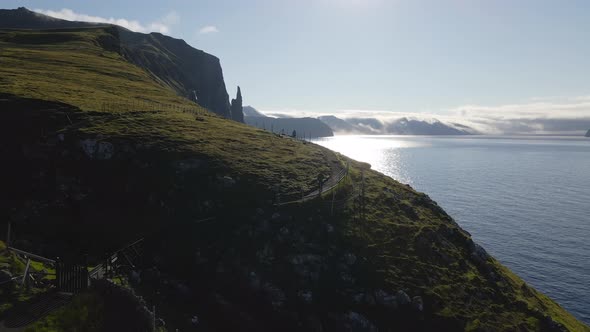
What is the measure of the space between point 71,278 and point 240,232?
A: 30.3m

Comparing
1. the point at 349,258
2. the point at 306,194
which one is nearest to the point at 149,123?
the point at 306,194

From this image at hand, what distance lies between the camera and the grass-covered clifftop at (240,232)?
163ft

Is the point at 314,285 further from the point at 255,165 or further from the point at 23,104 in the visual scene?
the point at 23,104

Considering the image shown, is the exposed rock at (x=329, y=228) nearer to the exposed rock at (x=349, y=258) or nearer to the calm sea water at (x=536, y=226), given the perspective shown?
the exposed rock at (x=349, y=258)

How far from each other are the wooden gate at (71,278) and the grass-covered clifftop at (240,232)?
15.0 m

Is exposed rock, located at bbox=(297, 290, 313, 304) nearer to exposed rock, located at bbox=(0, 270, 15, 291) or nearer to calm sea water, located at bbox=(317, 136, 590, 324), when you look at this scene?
exposed rock, located at bbox=(0, 270, 15, 291)

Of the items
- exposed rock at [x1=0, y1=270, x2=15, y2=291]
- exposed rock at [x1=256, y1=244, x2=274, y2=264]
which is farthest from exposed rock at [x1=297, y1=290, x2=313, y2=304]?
exposed rock at [x1=0, y1=270, x2=15, y2=291]

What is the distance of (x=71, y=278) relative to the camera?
29188 mm

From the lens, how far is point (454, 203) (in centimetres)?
15038

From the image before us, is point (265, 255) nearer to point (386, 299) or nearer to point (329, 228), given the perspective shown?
point (329, 228)

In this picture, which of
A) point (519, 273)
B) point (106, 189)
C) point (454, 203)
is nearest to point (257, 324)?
point (106, 189)

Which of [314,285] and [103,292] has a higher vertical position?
[103,292]

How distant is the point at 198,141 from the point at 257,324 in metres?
45.3

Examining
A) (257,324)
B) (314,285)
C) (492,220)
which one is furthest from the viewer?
→ (492,220)
